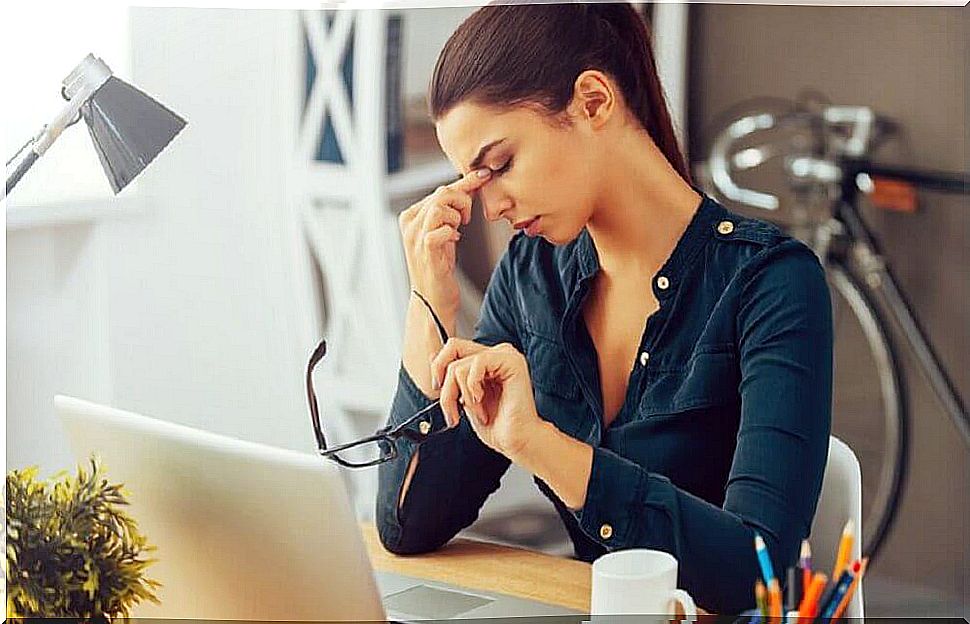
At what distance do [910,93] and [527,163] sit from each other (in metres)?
0.49

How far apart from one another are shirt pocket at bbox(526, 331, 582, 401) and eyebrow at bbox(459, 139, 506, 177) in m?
0.18

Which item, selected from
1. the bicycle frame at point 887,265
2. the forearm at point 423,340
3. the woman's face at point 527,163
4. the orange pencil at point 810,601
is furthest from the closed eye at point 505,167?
the bicycle frame at point 887,265

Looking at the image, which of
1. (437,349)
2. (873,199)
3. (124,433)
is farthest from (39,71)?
(873,199)

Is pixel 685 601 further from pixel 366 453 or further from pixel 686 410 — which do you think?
pixel 366 453

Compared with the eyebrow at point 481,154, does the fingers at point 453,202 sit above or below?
below

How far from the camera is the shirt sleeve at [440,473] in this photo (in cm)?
140

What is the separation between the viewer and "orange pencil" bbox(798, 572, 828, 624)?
3.88 feet

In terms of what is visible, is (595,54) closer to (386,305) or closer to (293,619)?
(386,305)

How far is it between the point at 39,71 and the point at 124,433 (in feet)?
1.20

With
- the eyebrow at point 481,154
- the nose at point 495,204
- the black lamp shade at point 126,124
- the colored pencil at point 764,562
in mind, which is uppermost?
the black lamp shade at point 126,124

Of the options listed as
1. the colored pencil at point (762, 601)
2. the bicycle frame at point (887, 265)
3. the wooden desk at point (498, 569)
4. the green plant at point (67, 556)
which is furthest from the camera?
the bicycle frame at point (887, 265)

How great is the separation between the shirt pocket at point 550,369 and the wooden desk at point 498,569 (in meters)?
0.17

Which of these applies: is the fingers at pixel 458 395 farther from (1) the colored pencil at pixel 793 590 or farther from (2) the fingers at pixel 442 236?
(1) the colored pencil at pixel 793 590

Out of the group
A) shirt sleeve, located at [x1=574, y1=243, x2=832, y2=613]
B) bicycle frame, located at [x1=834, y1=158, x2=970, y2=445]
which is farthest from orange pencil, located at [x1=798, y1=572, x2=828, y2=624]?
bicycle frame, located at [x1=834, y1=158, x2=970, y2=445]
